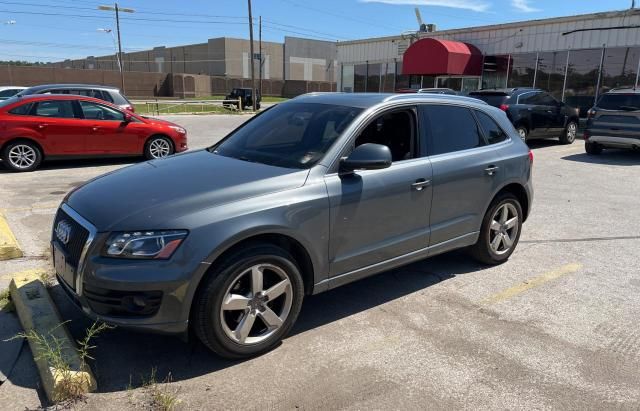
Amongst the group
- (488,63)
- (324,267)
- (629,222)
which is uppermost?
(488,63)

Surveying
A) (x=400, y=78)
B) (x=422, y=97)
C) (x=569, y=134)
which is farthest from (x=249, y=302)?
(x=400, y=78)

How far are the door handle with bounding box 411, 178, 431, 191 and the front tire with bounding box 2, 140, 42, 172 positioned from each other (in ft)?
28.8

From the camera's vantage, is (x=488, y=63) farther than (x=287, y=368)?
Yes

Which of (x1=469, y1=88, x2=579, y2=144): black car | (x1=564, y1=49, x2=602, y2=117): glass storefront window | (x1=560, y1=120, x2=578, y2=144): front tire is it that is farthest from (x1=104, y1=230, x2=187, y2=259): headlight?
(x1=564, y1=49, x2=602, y2=117): glass storefront window

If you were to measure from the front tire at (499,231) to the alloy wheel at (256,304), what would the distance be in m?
2.44

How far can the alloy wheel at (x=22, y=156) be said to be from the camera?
9914mm

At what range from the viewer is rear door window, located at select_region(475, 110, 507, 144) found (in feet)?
16.7

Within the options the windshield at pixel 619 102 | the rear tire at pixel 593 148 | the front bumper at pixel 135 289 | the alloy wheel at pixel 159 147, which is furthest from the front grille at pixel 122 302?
the rear tire at pixel 593 148

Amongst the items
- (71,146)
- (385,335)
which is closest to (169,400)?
(385,335)

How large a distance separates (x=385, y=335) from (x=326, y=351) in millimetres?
506

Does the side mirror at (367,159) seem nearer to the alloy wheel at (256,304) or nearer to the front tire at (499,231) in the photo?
the alloy wheel at (256,304)

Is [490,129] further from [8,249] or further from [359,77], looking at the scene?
[359,77]

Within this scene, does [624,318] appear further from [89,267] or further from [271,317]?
[89,267]

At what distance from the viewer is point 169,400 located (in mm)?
2873
